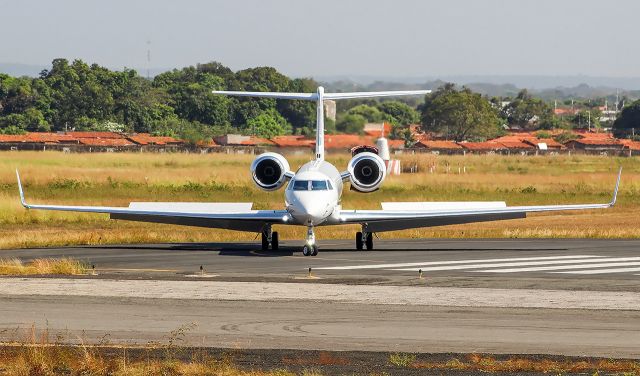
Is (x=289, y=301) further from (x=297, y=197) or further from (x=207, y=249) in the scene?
(x=207, y=249)

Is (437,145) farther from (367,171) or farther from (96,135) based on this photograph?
(367,171)

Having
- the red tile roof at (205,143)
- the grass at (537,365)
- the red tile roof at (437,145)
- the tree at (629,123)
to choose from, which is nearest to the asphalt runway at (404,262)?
the grass at (537,365)

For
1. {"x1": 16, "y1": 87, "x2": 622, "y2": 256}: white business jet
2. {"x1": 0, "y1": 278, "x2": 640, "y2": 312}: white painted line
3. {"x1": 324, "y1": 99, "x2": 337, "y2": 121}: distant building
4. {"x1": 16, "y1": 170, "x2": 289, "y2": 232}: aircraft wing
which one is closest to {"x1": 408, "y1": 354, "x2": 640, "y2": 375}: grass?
{"x1": 0, "y1": 278, "x2": 640, "y2": 312}: white painted line

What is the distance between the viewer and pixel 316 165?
37.1 metres

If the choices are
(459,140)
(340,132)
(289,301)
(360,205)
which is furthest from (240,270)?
(459,140)

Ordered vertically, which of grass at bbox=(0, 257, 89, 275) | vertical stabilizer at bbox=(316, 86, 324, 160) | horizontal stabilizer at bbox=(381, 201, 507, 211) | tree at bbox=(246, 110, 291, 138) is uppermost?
vertical stabilizer at bbox=(316, 86, 324, 160)

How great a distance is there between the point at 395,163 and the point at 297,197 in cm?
4205

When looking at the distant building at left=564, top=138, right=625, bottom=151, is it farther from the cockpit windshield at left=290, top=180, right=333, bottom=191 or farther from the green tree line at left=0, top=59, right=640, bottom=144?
the cockpit windshield at left=290, top=180, right=333, bottom=191

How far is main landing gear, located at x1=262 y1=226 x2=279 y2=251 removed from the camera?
37.4 metres

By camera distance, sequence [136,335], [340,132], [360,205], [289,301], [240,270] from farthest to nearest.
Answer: [340,132] → [360,205] → [240,270] → [289,301] → [136,335]

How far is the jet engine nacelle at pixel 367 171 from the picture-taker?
1473 inches

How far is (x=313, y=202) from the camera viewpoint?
3456cm

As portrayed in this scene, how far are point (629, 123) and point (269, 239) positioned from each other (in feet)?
540

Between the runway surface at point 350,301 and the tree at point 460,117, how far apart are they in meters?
122
